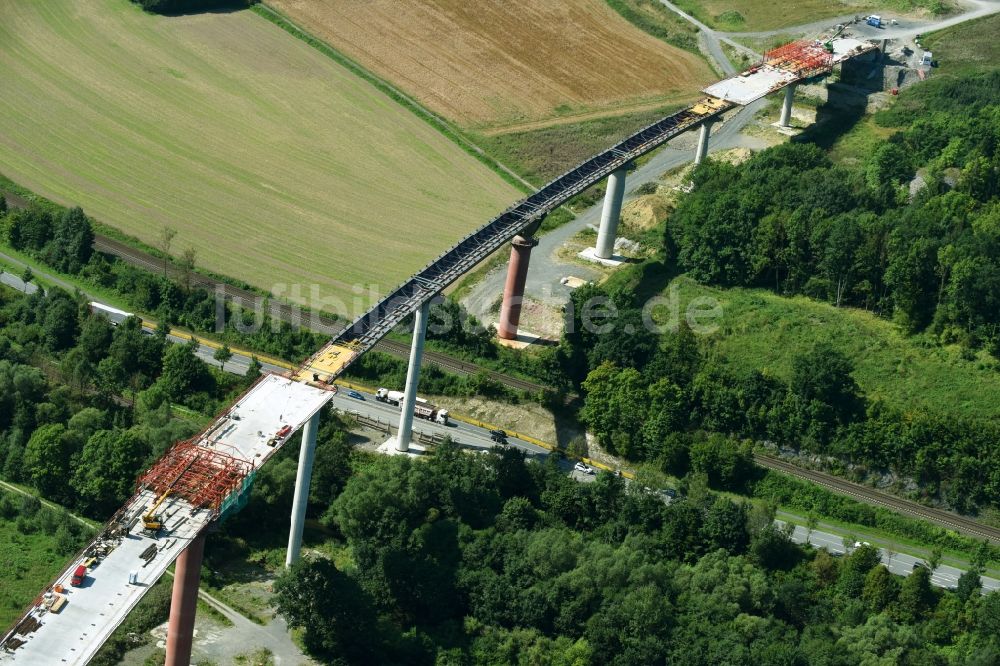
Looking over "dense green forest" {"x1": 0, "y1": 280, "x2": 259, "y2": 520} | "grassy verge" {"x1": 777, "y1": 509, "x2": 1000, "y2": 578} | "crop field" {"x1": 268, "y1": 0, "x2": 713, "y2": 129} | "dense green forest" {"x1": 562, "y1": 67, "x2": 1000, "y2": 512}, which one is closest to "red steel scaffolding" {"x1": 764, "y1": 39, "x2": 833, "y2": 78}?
"crop field" {"x1": 268, "y1": 0, "x2": 713, "y2": 129}

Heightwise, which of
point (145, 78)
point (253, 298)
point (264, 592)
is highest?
point (145, 78)

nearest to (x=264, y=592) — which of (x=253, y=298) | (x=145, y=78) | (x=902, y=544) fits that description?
(x=253, y=298)

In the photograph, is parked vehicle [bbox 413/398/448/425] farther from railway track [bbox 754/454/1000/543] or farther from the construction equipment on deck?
the construction equipment on deck

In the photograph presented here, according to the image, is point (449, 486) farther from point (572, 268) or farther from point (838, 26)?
point (838, 26)

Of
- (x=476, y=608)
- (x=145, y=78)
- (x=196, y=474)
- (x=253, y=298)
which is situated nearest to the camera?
(x=196, y=474)

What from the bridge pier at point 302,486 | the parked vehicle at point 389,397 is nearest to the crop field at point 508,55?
the parked vehicle at point 389,397

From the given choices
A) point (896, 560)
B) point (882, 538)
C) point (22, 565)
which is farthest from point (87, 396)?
point (896, 560)
